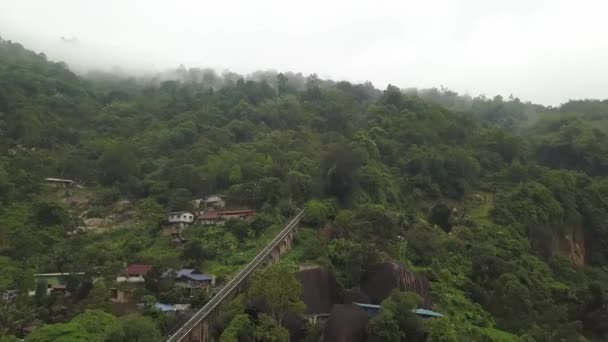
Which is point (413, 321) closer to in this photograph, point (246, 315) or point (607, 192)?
point (246, 315)

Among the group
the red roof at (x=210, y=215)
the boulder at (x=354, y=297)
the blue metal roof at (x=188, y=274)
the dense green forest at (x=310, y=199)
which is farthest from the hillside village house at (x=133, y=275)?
the boulder at (x=354, y=297)

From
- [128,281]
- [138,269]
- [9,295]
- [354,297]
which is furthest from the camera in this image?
[138,269]

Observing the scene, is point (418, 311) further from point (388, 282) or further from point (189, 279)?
point (189, 279)

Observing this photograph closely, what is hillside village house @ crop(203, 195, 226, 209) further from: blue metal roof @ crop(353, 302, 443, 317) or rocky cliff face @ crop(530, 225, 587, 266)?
rocky cliff face @ crop(530, 225, 587, 266)

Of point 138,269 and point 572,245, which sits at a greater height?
point 138,269

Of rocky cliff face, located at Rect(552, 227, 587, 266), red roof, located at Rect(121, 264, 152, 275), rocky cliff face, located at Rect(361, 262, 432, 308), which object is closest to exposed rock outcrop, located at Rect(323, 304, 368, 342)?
rocky cliff face, located at Rect(361, 262, 432, 308)

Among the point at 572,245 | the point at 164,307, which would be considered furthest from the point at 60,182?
the point at 572,245

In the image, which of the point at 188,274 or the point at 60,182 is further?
the point at 60,182

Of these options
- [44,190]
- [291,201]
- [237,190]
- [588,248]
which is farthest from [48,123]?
[588,248]
